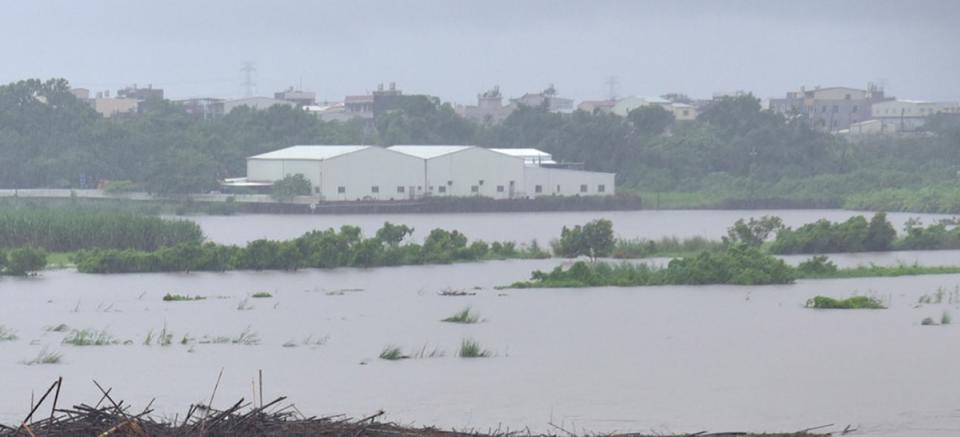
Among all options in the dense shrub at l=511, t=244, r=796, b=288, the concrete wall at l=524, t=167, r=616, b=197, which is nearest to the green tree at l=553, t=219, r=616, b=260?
the dense shrub at l=511, t=244, r=796, b=288

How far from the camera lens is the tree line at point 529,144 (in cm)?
5784

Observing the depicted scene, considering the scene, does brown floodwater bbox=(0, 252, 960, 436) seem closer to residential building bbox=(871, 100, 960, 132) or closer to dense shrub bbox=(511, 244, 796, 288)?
dense shrub bbox=(511, 244, 796, 288)

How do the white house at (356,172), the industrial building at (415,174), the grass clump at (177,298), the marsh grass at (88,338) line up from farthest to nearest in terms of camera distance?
the industrial building at (415,174) < the white house at (356,172) < the grass clump at (177,298) < the marsh grass at (88,338)

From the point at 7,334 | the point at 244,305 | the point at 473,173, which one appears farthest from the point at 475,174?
the point at 7,334

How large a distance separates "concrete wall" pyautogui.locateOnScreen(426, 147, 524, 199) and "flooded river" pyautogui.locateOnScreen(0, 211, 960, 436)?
2477cm

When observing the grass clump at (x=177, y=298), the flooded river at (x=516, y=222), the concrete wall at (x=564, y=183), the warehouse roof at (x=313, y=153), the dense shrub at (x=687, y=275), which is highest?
the warehouse roof at (x=313, y=153)

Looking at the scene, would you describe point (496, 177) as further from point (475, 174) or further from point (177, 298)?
point (177, 298)

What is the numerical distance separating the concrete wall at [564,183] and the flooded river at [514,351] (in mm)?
26106

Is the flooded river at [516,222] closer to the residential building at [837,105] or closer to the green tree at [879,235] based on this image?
the green tree at [879,235]

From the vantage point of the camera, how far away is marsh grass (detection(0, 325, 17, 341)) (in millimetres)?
19719

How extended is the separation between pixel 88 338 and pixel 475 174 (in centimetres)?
3520

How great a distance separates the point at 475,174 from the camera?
5412 centimetres

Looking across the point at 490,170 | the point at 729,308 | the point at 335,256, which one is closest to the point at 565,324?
the point at 729,308

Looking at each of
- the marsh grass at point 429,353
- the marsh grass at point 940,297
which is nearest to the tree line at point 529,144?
the marsh grass at point 940,297
